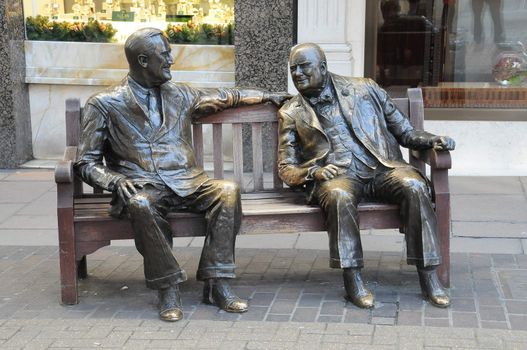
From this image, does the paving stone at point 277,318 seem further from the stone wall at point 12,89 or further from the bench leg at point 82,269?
the stone wall at point 12,89

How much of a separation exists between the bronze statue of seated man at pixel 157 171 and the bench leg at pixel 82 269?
2.08ft

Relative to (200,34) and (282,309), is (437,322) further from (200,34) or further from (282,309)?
(200,34)

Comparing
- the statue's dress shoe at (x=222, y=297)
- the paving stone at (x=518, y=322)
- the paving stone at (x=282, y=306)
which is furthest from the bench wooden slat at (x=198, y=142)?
the paving stone at (x=518, y=322)

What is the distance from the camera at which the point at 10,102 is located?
27.8 feet

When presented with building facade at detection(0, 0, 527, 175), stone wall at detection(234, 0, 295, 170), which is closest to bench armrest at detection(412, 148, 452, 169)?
building facade at detection(0, 0, 527, 175)

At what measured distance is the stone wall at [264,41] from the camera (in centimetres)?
803

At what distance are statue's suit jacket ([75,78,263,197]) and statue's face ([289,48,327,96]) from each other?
69 centimetres

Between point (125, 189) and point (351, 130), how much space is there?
1298 mm

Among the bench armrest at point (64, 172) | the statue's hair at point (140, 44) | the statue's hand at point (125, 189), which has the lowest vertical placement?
the statue's hand at point (125, 189)

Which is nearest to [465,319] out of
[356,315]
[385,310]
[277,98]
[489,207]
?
[385,310]

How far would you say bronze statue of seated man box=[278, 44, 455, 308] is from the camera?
475 centimetres

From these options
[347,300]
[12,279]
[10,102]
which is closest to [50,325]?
[12,279]

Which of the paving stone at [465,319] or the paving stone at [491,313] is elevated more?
the paving stone at [491,313]

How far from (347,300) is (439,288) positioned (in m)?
0.48
